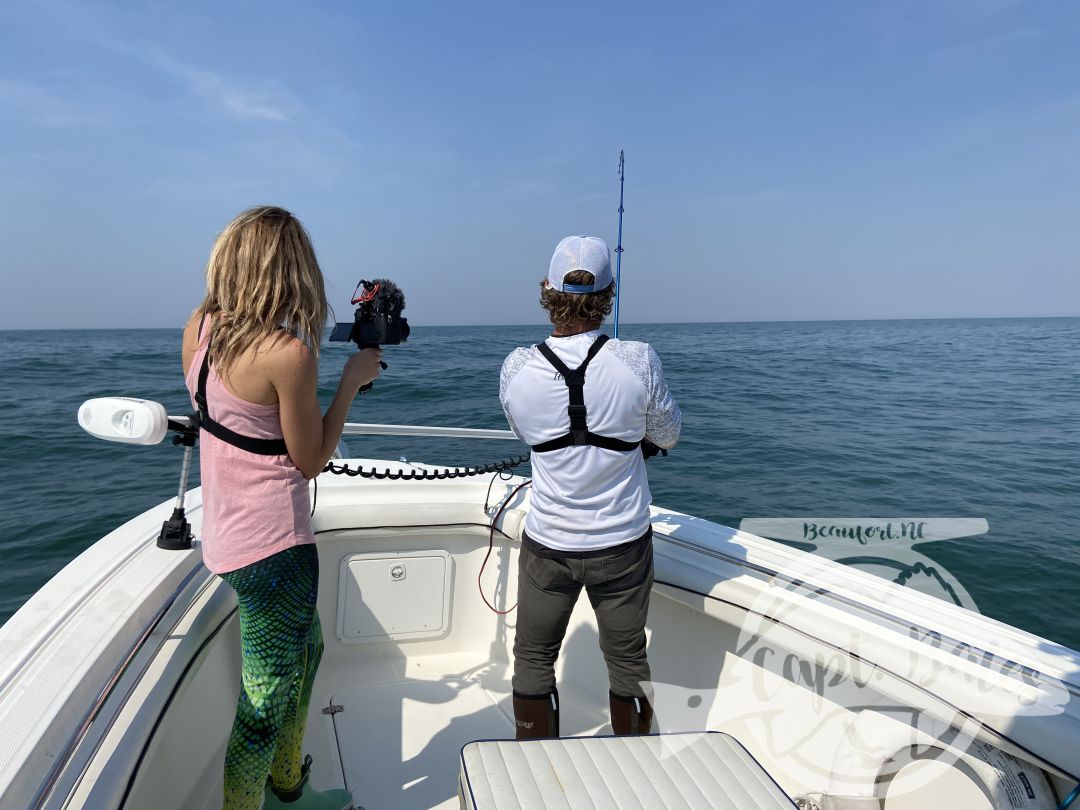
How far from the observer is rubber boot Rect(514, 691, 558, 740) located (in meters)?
1.63

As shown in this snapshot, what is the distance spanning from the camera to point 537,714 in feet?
5.35

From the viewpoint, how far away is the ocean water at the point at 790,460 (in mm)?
5109

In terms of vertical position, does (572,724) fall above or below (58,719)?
below

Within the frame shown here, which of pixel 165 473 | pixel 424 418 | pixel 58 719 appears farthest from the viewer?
pixel 424 418

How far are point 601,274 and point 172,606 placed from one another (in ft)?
4.09

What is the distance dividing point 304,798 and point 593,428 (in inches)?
46.6

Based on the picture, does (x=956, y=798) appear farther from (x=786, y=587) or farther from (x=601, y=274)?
(x=601, y=274)

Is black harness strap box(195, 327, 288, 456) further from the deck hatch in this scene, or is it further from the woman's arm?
the deck hatch

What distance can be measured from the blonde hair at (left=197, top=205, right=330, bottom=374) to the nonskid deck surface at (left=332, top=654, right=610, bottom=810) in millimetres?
1438

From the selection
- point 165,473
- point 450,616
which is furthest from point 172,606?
point 165,473

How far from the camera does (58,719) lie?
1.03 meters

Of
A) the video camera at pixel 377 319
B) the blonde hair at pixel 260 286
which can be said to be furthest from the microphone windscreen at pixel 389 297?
the blonde hair at pixel 260 286

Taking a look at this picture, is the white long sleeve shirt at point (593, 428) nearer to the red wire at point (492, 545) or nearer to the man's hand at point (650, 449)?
the man's hand at point (650, 449)

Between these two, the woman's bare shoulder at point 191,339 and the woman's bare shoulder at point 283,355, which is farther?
Answer: the woman's bare shoulder at point 191,339
